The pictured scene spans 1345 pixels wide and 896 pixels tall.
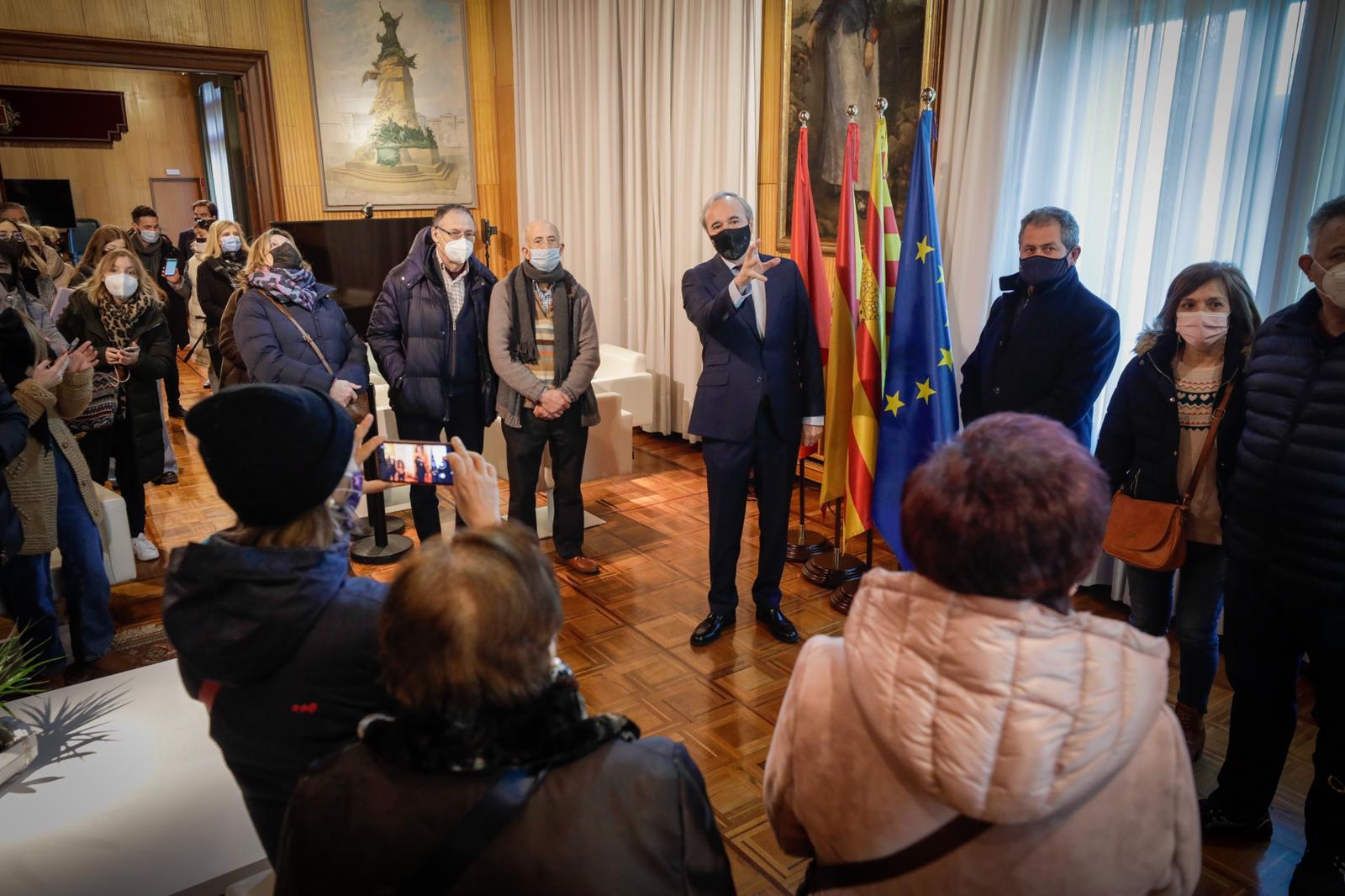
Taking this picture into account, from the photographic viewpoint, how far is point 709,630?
10.7ft

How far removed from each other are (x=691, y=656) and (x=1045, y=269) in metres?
1.78

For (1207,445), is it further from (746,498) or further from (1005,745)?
(1005,745)

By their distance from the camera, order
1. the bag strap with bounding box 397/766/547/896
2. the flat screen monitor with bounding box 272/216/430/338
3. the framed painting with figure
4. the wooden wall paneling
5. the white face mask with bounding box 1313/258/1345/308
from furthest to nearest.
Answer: the wooden wall paneling < the flat screen monitor with bounding box 272/216/430/338 < the framed painting with figure < the white face mask with bounding box 1313/258/1345/308 < the bag strap with bounding box 397/766/547/896

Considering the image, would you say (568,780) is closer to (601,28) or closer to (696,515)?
(696,515)

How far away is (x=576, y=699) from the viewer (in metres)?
1.01

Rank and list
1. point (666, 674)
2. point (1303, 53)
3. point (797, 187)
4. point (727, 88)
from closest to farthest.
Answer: point (1303, 53), point (666, 674), point (797, 187), point (727, 88)

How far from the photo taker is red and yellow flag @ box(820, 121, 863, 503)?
348cm

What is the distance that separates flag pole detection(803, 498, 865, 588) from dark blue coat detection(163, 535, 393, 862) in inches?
108

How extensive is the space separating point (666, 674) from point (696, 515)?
1.67m

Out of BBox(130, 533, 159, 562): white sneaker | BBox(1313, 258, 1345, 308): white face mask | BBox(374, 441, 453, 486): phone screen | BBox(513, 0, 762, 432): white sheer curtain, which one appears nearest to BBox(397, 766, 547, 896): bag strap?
→ BBox(374, 441, 453, 486): phone screen

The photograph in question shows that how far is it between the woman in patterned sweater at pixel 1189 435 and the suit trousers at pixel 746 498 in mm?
1056

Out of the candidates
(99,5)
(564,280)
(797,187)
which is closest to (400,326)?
(564,280)

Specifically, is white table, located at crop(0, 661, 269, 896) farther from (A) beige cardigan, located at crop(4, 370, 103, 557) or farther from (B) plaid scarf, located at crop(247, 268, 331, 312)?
(B) plaid scarf, located at crop(247, 268, 331, 312)

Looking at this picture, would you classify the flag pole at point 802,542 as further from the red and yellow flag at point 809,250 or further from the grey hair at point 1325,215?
the grey hair at point 1325,215
